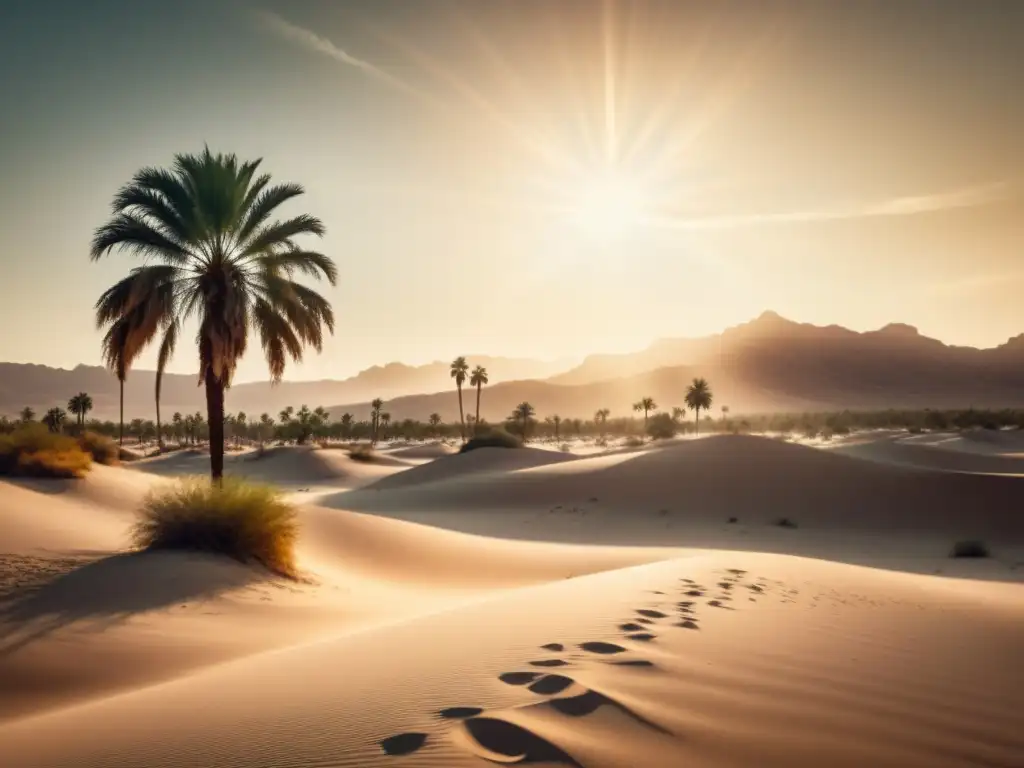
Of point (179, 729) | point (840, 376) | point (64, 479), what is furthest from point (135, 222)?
point (840, 376)

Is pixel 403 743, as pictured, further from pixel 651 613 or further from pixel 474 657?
pixel 651 613

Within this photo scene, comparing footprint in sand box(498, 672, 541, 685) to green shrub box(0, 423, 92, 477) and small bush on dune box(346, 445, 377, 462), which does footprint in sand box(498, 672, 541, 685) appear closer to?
green shrub box(0, 423, 92, 477)

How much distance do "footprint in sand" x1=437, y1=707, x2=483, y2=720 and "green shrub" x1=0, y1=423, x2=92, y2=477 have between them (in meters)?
15.4

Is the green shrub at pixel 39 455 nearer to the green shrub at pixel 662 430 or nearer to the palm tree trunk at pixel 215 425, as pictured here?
the palm tree trunk at pixel 215 425

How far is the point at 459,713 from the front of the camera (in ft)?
12.2

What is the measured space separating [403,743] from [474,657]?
5.15 ft

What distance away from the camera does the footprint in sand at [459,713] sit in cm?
365

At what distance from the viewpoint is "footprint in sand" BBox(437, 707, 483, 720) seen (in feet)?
12.0

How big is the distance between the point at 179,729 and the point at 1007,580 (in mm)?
17619

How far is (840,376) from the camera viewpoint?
161 metres

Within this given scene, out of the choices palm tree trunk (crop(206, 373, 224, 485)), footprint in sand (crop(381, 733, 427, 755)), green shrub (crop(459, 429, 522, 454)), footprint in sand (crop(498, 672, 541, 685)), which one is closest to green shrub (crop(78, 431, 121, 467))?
palm tree trunk (crop(206, 373, 224, 485))

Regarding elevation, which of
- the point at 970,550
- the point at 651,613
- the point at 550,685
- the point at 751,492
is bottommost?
the point at 970,550

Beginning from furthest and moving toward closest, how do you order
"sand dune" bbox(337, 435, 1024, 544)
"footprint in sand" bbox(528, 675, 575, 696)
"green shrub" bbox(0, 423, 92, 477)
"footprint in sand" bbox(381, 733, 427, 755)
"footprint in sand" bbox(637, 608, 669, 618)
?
"sand dune" bbox(337, 435, 1024, 544), "green shrub" bbox(0, 423, 92, 477), "footprint in sand" bbox(637, 608, 669, 618), "footprint in sand" bbox(528, 675, 575, 696), "footprint in sand" bbox(381, 733, 427, 755)

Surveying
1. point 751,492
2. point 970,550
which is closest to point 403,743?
point 970,550
